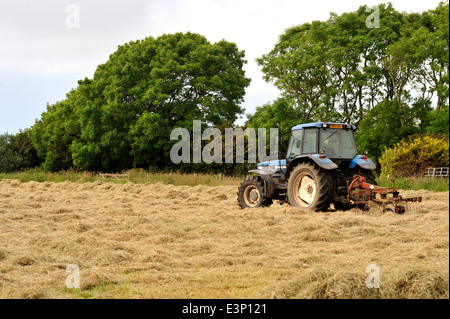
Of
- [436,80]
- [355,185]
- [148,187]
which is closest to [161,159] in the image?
[148,187]

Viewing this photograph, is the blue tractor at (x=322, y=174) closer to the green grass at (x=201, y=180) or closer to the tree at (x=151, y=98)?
the green grass at (x=201, y=180)

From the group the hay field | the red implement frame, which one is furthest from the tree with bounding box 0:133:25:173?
the red implement frame

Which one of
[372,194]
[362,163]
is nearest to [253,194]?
[362,163]

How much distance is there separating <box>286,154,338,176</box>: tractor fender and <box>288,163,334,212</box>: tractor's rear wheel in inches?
6.9

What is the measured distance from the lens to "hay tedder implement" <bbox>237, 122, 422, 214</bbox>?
10.0m

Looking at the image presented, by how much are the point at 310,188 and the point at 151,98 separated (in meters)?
21.8

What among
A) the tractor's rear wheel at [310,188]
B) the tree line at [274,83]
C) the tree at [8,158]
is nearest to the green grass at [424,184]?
the tractor's rear wheel at [310,188]

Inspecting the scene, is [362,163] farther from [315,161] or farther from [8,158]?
[8,158]

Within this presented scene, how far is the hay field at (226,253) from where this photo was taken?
4.45 meters

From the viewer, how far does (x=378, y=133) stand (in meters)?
26.8

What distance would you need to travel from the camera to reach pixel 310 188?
10820 mm

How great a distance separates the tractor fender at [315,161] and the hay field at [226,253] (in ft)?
3.26

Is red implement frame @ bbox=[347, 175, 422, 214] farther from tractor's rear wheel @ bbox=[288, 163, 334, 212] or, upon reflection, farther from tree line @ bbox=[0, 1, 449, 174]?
tree line @ bbox=[0, 1, 449, 174]
